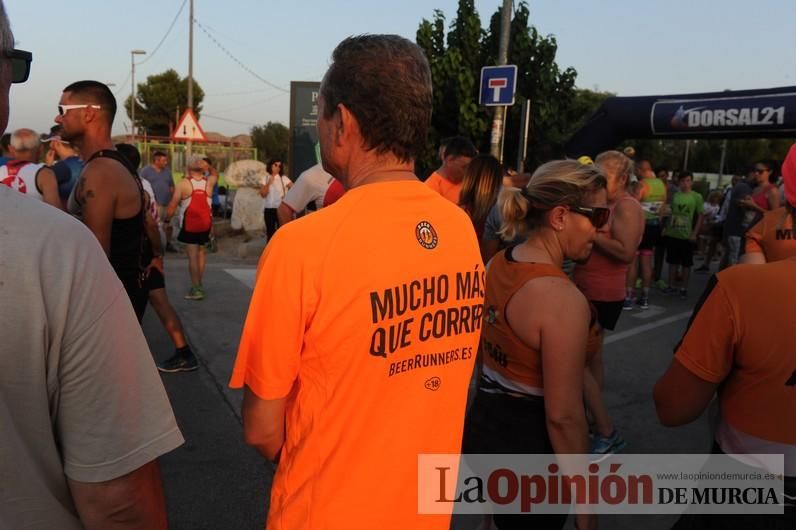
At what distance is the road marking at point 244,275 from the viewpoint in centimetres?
894

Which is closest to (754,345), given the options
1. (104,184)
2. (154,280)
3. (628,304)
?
(104,184)

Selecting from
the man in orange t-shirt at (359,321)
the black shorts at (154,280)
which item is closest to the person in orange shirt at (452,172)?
the black shorts at (154,280)

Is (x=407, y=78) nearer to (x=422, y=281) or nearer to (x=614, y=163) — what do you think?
(x=422, y=281)

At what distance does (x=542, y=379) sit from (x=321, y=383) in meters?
1.01

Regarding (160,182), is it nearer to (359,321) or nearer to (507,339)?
(507,339)

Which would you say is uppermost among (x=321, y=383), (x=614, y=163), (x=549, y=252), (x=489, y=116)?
(x=489, y=116)

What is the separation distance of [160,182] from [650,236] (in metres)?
8.54

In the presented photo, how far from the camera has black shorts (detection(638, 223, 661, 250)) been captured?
9.08 m

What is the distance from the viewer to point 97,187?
354cm

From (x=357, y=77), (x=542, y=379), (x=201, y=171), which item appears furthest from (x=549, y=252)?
(x=201, y=171)

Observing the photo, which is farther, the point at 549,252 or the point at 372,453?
the point at 549,252

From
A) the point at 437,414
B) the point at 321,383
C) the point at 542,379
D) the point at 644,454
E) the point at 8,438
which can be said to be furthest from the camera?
the point at 644,454

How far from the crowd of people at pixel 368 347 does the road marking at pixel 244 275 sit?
696cm

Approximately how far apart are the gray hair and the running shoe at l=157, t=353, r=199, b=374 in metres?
4.43
